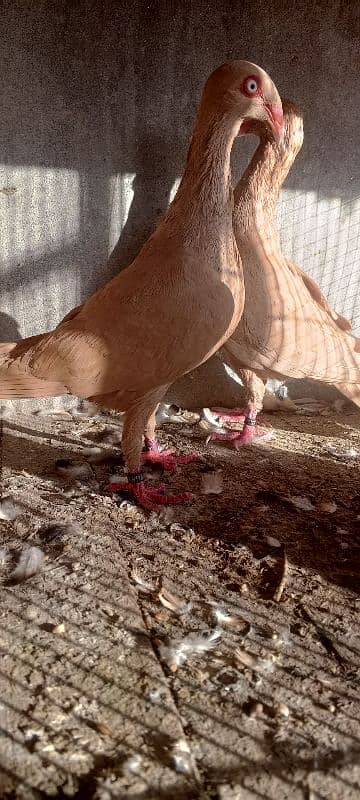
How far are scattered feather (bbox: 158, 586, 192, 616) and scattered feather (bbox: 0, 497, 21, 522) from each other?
0.76 metres

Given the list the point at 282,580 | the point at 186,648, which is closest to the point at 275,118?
the point at 282,580

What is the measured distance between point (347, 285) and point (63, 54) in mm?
2136

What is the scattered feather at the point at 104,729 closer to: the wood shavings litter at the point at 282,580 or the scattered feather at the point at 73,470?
the wood shavings litter at the point at 282,580

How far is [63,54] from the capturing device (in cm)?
274

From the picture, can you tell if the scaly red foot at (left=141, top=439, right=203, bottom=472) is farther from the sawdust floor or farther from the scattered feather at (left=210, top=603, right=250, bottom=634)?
the scattered feather at (left=210, top=603, right=250, bottom=634)

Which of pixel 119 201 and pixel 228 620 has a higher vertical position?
pixel 119 201

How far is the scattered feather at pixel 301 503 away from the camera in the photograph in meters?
2.59

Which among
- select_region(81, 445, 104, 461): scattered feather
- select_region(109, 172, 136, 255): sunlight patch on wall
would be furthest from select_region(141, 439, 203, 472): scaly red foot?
select_region(109, 172, 136, 255): sunlight patch on wall

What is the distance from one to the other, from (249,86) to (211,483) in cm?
171

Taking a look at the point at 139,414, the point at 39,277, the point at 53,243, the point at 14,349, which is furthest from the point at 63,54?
the point at 139,414

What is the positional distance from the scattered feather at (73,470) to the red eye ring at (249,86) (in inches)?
70.4

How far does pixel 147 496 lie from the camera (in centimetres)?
258

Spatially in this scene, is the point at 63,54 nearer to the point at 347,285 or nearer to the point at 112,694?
the point at 347,285

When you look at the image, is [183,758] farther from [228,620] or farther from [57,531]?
[57,531]
